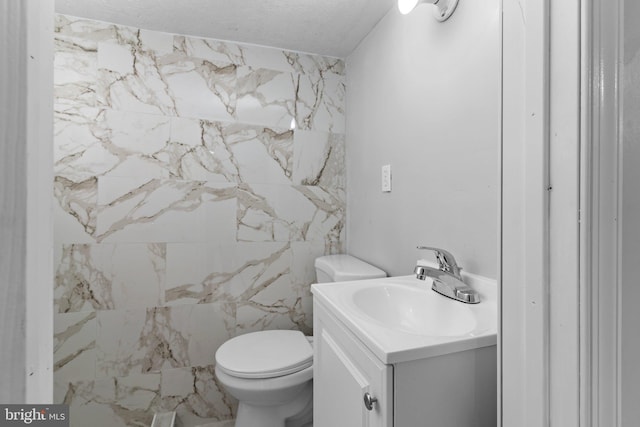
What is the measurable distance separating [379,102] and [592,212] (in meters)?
1.29

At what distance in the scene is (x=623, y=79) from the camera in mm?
408

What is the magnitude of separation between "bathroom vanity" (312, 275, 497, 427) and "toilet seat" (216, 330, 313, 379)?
0.43 meters

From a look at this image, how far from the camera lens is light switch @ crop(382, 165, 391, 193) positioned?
57.9 inches

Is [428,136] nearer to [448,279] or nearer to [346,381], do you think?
[448,279]

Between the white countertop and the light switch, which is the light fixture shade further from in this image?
the white countertop

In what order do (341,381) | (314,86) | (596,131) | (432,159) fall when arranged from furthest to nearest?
(314,86)
(432,159)
(341,381)
(596,131)

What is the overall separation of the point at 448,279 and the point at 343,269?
0.63 metres

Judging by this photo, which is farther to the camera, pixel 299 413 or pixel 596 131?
pixel 299 413

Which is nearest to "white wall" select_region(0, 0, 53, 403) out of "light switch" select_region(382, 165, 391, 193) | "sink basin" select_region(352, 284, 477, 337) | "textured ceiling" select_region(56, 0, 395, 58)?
"sink basin" select_region(352, 284, 477, 337)

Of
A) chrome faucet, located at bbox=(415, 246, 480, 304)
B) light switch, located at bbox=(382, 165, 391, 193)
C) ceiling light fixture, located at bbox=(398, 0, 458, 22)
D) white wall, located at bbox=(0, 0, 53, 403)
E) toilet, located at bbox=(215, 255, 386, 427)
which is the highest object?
ceiling light fixture, located at bbox=(398, 0, 458, 22)

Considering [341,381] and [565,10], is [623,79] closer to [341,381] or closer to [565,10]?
[565,10]

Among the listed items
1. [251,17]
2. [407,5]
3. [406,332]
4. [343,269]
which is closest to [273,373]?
[343,269]

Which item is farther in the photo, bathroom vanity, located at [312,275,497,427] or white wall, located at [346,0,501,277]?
white wall, located at [346,0,501,277]

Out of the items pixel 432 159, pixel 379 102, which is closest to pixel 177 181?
pixel 379 102
